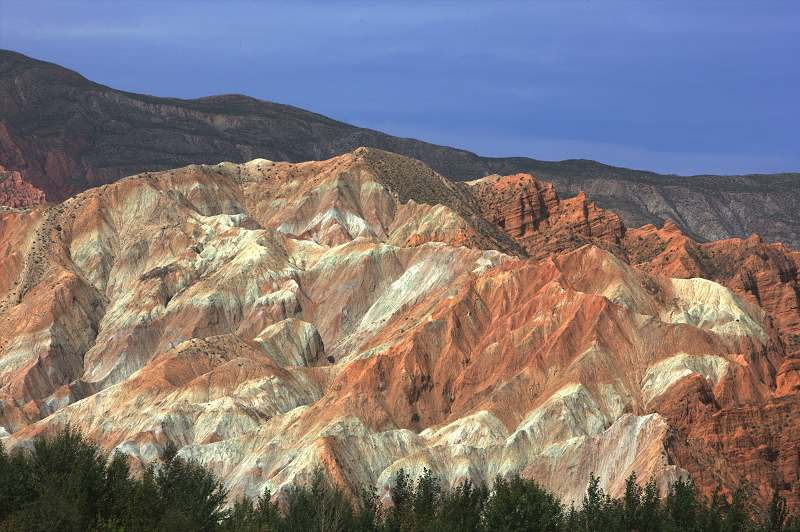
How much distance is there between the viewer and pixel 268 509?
10606cm

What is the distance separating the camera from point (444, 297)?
184m

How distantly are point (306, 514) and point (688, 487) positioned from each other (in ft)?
75.9

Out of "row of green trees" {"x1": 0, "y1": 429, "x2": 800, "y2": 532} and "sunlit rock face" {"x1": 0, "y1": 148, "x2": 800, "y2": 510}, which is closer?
"row of green trees" {"x1": 0, "y1": 429, "x2": 800, "y2": 532}

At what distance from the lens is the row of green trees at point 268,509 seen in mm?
94000

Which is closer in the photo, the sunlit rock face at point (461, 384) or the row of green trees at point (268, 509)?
the row of green trees at point (268, 509)

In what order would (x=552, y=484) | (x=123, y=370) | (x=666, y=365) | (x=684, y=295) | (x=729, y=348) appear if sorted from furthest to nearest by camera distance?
(x=123, y=370)
(x=684, y=295)
(x=729, y=348)
(x=666, y=365)
(x=552, y=484)

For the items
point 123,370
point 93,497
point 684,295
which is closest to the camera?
point 93,497

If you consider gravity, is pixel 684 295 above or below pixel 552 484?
above

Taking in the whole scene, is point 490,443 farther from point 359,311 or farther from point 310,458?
point 359,311

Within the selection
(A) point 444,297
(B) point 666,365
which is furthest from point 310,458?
(A) point 444,297

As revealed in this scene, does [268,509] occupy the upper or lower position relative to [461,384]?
lower

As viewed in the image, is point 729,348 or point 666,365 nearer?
point 666,365

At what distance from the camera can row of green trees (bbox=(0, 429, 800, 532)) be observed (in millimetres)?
94000

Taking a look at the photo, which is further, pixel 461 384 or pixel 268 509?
pixel 461 384
